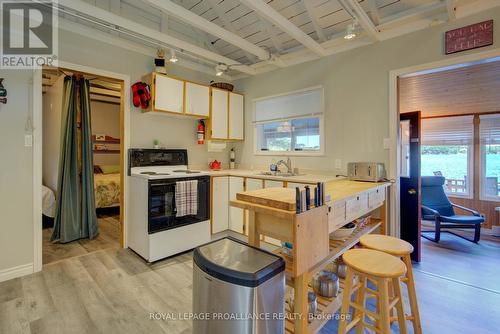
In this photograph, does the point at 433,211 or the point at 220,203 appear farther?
the point at 433,211

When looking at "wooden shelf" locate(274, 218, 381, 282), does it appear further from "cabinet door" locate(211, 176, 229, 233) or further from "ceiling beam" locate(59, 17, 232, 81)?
"ceiling beam" locate(59, 17, 232, 81)

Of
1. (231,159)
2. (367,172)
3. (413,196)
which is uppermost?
(231,159)

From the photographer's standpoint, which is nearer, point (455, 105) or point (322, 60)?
point (322, 60)

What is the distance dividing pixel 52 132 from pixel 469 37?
576 centimetres

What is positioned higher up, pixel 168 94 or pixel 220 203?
pixel 168 94

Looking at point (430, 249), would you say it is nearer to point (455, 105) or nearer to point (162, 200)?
point (455, 105)

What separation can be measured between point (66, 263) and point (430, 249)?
4.59 m

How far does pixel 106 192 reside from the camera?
14.4 feet

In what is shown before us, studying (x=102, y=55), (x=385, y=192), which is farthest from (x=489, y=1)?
(x=102, y=55)

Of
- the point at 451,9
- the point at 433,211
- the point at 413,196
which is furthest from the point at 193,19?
the point at 433,211

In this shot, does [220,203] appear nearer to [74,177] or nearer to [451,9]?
[74,177]

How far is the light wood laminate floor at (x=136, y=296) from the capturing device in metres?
1.79

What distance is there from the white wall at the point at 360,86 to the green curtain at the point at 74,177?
2980mm

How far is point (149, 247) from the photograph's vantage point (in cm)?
271
